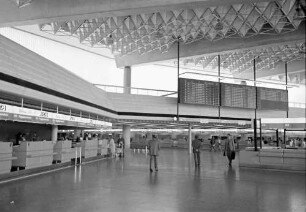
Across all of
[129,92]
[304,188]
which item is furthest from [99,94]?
[304,188]

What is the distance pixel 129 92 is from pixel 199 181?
1864 centimetres

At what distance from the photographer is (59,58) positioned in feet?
105

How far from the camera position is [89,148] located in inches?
785

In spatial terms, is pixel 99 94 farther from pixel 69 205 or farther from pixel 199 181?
pixel 69 205

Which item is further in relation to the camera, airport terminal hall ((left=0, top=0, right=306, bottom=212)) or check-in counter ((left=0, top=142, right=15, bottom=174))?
check-in counter ((left=0, top=142, right=15, bottom=174))

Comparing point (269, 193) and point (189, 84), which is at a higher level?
point (189, 84)

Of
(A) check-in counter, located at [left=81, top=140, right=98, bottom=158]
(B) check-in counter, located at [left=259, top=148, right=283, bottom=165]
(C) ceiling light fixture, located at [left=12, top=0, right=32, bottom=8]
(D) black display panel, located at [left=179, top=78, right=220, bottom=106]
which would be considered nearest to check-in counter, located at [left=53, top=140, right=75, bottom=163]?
(A) check-in counter, located at [left=81, top=140, right=98, bottom=158]

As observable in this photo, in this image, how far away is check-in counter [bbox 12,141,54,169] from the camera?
12.3 m

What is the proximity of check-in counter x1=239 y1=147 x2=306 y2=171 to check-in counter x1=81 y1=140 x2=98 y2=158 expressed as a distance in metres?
9.62

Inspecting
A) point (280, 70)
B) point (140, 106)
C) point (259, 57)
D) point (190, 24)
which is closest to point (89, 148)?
point (140, 106)

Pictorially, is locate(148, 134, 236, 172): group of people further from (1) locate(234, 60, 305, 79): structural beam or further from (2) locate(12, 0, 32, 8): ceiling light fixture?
(1) locate(234, 60, 305, 79): structural beam

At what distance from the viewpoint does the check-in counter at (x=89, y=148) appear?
19234 mm

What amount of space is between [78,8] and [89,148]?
9.48m

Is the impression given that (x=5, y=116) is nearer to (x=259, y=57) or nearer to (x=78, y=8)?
(x=78, y=8)
